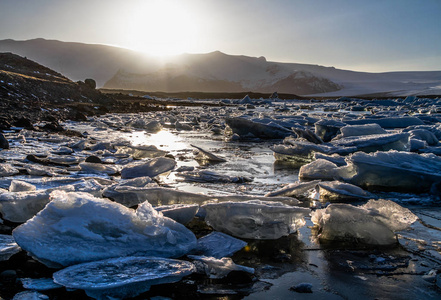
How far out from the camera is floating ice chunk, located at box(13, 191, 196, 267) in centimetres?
108

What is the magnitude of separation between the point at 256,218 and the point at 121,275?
0.62 meters

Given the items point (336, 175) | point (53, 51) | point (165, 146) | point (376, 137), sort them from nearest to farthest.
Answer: point (336, 175)
point (376, 137)
point (165, 146)
point (53, 51)

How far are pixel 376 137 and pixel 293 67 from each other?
57414 millimetres

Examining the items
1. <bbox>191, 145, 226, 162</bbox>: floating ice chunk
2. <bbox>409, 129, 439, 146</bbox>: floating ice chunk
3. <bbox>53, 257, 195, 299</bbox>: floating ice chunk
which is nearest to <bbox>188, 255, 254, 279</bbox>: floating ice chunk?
<bbox>53, 257, 195, 299</bbox>: floating ice chunk

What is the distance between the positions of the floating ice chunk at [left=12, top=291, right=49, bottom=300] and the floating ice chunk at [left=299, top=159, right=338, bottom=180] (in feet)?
6.80

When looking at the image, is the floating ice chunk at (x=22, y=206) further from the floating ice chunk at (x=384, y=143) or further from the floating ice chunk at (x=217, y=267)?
the floating ice chunk at (x=384, y=143)

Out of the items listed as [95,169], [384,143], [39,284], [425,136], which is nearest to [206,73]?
[425,136]

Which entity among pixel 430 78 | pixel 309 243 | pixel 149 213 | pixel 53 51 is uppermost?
pixel 53 51

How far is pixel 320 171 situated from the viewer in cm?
263

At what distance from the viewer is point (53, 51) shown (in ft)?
218

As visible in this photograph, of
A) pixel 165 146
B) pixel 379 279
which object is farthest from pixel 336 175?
pixel 165 146

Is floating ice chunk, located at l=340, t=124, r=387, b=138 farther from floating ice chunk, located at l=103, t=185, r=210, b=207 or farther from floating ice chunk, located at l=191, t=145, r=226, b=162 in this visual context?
floating ice chunk, located at l=103, t=185, r=210, b=207

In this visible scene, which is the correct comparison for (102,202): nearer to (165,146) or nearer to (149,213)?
(149,213)

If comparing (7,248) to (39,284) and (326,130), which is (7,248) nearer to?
(39,284)
